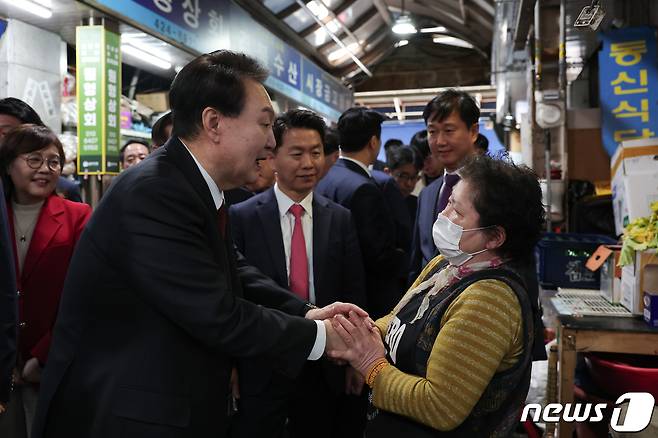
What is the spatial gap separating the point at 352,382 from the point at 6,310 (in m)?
1.27

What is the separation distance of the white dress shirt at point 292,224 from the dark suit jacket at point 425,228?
61cm

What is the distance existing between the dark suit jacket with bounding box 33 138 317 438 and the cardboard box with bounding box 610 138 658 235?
2.51 meters

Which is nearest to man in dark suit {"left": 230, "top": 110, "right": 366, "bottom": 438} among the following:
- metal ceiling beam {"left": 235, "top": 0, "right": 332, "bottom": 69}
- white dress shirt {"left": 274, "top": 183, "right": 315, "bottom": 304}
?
white dress shirt {"left": 274, "top": 183, "right": 315, "bottom": 304}

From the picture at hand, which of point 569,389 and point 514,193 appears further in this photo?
point 569,389

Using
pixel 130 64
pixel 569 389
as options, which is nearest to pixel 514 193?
pixel 569 389

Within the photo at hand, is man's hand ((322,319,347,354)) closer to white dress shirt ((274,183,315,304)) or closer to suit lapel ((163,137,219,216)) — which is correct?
suit lapel ((163,137,219,216))

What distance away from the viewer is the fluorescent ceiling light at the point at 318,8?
28.1ft

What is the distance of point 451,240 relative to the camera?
1.62 meters

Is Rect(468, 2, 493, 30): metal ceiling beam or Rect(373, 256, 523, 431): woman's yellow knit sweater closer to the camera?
Rect(373, 256, 523, 431): woman's yellow knit sweater

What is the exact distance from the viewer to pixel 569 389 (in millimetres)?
2480

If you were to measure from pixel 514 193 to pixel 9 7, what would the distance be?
A: 3.74m

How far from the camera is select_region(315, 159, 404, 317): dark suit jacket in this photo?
2.82 meters

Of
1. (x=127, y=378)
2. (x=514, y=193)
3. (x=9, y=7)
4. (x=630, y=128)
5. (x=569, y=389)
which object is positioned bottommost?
(x=569, y=389)

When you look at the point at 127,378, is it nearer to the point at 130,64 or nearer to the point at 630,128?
the point at 630,128
